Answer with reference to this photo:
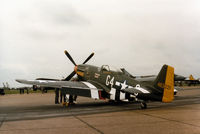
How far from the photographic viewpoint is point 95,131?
4793 millimetres

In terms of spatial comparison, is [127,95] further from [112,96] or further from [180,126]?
[180,126]

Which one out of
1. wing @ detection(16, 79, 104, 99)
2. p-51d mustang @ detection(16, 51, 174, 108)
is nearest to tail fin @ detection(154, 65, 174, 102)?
p-51d mustang @ detection(16, 51, 174, 108)

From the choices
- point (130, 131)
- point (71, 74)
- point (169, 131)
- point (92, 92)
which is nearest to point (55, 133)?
point (130, 131)

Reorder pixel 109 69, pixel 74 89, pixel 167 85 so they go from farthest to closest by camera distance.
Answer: pixel 109 69 → pixel 74 89 → pixel 167 85

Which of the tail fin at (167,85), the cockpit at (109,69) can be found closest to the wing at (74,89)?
the cockpit at (109,69)

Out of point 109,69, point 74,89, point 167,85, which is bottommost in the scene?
point 74,89

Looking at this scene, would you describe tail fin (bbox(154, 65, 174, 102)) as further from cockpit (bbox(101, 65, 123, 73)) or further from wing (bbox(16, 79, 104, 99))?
wing (bbox(16, 79, 104, 99))

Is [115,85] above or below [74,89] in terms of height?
above

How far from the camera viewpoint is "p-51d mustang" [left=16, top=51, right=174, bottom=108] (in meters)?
8.73

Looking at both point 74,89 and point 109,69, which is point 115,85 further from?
point 74,89

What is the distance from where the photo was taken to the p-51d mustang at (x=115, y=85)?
28.7 ft

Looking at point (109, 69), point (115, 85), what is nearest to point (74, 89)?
point (115, 85)

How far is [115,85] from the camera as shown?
1081cm

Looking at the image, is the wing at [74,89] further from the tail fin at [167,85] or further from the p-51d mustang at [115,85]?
the tail fin at [167,85]
